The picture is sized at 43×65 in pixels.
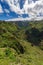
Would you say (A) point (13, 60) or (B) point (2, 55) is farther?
(B) point (2, 55)

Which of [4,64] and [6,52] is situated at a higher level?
[4,64]

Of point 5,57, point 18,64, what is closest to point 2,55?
point 5,57

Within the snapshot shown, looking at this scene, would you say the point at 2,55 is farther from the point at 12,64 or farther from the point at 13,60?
the point at 12,64

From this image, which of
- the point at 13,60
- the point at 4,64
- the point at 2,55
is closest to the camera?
the point at 4,64

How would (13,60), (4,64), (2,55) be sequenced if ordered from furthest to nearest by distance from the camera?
(2,55) < (13,60) < (4,64)

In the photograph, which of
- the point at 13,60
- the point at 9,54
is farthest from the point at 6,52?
the point at 13,60

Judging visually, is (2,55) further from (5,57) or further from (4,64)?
(4,64)

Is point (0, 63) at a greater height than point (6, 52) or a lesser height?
greater

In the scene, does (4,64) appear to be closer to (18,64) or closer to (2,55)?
(18,64)
